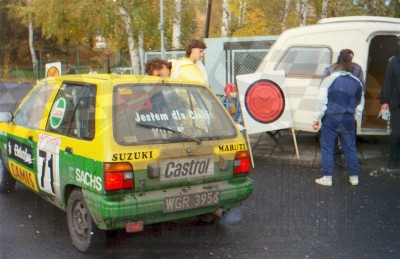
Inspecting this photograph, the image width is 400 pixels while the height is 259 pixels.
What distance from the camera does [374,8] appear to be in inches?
575

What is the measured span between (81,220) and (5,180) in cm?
219

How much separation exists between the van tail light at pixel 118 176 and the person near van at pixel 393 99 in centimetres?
489

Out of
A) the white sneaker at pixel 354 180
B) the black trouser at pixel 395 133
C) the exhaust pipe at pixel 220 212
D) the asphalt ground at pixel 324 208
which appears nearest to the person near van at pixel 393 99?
the black trouser at pixel 395 133

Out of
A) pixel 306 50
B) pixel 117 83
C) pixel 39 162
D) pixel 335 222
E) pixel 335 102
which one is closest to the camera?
pixel 117 83

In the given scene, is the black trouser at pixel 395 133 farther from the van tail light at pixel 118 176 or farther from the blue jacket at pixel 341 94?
the van tail light at pixel 118 176

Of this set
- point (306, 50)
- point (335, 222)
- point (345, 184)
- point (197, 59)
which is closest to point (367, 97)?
point (306, 50)

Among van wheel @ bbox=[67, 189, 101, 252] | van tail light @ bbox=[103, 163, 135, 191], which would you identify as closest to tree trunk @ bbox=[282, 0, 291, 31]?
van wheel @ bbox=[67, 189, 101, 252]

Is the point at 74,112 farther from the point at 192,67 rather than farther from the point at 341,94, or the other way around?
the point at 341,94

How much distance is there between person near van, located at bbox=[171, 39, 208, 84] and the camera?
20.4ft

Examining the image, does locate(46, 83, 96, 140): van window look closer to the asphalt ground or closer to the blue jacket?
the asphalt ground

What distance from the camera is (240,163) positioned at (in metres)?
4.39

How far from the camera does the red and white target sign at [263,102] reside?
24.9ft

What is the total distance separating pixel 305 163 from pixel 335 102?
1895 mm

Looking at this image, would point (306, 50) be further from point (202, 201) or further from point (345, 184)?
point (202, 201)
